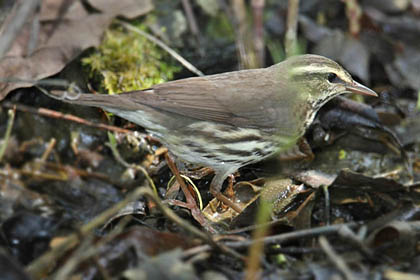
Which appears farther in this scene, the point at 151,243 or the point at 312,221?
the point at 312,221

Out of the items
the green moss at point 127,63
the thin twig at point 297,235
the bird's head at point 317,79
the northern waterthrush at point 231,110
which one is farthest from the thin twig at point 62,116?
the thin twig at point 297,235

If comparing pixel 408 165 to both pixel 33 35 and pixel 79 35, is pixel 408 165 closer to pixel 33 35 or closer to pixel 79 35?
pixel 79 35

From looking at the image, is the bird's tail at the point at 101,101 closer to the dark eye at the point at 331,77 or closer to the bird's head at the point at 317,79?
the bird's head at the point at 317,79

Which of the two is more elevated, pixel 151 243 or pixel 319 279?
pixel 151 243

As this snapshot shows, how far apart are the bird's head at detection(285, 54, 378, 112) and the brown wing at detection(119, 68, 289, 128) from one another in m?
0.19

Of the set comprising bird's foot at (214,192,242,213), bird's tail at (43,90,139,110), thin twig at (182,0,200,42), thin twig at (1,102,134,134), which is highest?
bird's tail at (43,90,139,110)

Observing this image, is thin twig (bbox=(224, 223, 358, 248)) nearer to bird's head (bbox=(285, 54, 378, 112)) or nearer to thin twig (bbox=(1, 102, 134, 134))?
bird's head (bbox=(285, 54, 378, 112))

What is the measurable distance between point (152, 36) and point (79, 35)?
0.83 m

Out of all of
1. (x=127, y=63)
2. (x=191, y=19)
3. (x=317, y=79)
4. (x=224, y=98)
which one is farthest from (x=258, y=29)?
(x=224, y=98)

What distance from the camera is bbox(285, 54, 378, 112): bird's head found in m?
4.66

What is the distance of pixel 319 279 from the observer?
9.80 ft

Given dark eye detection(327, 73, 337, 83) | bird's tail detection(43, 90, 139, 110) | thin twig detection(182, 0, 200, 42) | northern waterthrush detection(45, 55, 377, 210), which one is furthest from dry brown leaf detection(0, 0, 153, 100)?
dark eye detection(327, 73, 337, 83)

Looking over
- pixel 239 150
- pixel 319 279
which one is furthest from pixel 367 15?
pixel 319 279

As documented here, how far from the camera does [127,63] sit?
17.3 ft
